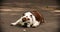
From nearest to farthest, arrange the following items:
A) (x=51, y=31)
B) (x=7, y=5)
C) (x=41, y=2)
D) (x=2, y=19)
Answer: (x=51, y=31) < (x=2, y=19) < (x=7, y=5) < (x=41, y=2)

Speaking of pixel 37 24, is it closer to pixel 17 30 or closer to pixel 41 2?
Result: pixel 17 30

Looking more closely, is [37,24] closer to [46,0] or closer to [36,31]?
[36,31]

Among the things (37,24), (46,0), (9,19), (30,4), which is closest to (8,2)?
(30,4)

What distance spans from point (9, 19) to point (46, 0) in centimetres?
226

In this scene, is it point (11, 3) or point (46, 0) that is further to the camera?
point (46, 0)

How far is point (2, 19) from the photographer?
354 centimetres

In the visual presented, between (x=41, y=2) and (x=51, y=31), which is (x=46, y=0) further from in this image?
(x=51, y=31)

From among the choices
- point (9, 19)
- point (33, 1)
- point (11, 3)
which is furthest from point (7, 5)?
point (9, 19)

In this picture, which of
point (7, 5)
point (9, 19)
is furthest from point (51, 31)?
point (7, 5)

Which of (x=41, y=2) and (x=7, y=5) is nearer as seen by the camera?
(x=7, y=5)

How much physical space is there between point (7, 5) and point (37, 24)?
183 cm

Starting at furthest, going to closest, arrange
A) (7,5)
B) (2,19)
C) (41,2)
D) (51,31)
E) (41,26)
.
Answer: (41,2) → (7,5) → (2,19) → (41,26) → (51,31)

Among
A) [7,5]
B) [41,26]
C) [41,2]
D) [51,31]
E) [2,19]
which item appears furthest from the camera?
[41,2]

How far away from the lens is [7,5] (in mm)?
5016
